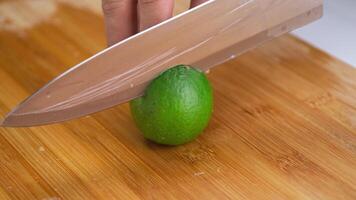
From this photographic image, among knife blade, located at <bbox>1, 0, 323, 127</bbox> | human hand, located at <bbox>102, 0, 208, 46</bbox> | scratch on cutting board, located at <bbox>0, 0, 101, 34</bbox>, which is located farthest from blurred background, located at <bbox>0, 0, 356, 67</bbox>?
human hand, located at <bbox>102, 0, 208, 46</bbox>

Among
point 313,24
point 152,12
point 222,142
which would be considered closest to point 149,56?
point 152,12

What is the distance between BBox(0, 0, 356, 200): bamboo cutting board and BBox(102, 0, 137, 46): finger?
254 millimetres

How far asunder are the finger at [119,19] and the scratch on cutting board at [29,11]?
2.02 feet

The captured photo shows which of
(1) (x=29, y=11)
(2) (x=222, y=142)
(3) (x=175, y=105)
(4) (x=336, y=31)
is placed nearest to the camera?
(3) (x=175, y=105)

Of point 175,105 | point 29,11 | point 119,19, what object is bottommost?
point 29,11

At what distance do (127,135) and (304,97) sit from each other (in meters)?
0.53

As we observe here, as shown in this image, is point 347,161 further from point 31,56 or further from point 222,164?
point 31,56

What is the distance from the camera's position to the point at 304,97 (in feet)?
5.60

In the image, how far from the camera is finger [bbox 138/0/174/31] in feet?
4.70

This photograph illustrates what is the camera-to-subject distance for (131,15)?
1.51 m

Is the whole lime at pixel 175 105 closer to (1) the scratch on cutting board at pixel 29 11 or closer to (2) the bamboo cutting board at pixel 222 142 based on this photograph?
(2) the bamboo cutting board at pixel 222 142

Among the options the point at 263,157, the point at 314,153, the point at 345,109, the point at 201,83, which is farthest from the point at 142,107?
the point at 345,109

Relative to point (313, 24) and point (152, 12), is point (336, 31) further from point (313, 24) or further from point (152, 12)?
point (152, 12)

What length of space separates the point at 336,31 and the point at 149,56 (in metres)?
0.83
